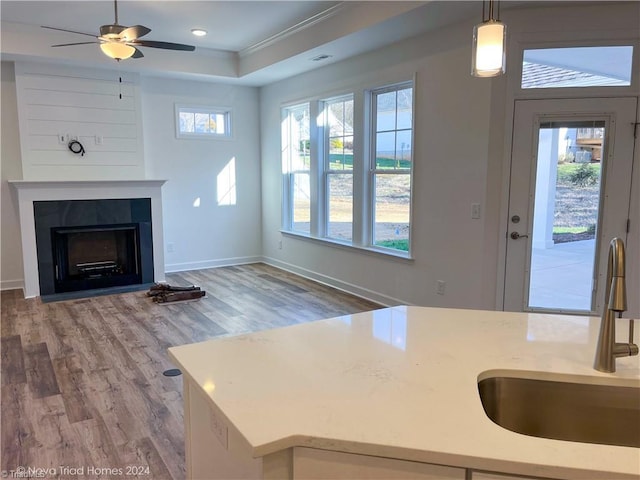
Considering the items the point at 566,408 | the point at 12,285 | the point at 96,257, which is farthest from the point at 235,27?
the point at 566,408

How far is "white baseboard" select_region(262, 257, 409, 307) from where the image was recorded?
4984 mm

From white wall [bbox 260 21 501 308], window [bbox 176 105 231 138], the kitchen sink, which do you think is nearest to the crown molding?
white wall [bbox 260 21 501 308]

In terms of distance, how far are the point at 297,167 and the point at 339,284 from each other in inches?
70.7

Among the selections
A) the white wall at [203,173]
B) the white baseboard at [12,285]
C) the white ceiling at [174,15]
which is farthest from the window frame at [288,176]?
the white baseboard at [12,285]

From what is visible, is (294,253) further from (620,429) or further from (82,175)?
(620,429)

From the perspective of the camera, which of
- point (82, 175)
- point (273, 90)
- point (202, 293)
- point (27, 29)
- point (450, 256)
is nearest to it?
point (450, 256)

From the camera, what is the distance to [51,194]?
533 cm


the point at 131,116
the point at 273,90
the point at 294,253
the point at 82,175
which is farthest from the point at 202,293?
the point at 273,90

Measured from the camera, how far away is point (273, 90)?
6664 mm

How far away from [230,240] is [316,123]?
2.32 meters

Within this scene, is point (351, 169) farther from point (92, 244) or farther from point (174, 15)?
point (92, 244)

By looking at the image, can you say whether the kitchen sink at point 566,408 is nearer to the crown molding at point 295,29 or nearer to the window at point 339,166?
the crown molding at point 295,29

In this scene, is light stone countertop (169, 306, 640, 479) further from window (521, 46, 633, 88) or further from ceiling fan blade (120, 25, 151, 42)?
ceiling fan blade (120, 25, 151, 42)

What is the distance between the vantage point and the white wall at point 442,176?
387 centimetres
